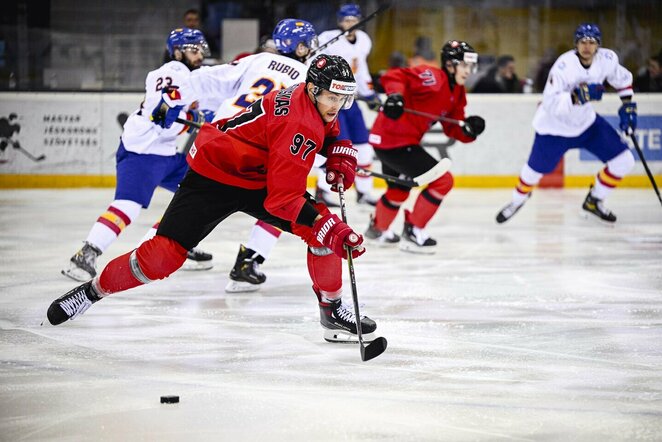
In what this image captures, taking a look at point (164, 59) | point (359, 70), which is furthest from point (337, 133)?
point (164, 59)

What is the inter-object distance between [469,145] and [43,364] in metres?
6.62

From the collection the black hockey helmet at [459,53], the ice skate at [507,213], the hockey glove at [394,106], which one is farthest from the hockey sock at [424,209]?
the ice skate at [507,213]

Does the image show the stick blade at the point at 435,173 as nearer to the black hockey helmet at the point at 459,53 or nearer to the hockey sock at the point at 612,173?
the black hockey helmet at the point at 459,53

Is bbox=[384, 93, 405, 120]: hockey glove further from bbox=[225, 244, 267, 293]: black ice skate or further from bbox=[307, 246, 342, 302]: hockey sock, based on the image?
bbox=[307, 246, 342, 302]: hockey sock

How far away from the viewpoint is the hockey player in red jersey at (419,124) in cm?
608

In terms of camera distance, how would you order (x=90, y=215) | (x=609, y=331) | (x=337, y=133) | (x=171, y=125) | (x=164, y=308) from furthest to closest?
(x=90, y=215), (x=171, y=125), (x=164, y=308), (x=609, y=331), (x=337, y=133)

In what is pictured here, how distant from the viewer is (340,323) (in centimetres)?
390

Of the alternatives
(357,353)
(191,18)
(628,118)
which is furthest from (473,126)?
(191,18)

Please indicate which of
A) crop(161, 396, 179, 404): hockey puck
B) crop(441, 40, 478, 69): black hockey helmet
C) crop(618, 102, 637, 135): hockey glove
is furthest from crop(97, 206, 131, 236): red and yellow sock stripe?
crop(618, 102, 637, 135): hockey glove

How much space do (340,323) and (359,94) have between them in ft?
15.1

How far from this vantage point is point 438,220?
7727mm

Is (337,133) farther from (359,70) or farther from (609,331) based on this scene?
(359,70)

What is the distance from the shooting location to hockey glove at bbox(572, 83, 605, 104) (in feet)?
22.4

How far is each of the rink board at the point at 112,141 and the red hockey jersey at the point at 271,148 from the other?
18.5 feet
